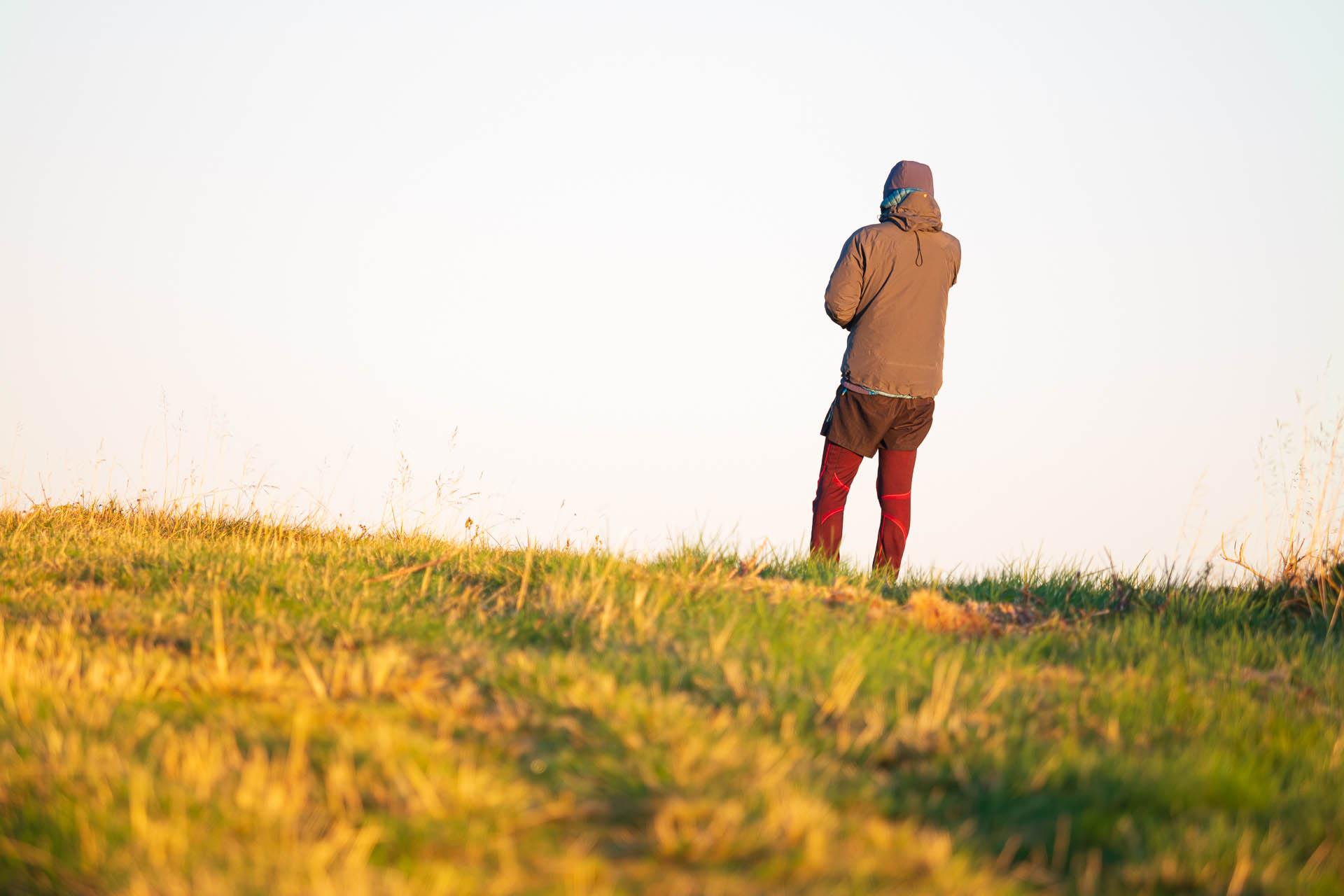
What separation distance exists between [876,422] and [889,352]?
0.47 metres

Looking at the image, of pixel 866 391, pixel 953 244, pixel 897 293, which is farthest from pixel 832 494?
pixel 953 244

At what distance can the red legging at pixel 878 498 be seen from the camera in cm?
631

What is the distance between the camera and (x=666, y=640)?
311cm

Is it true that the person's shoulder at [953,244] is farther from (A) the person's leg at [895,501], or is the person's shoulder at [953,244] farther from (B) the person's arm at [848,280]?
(A) the person's leg at [895,501]

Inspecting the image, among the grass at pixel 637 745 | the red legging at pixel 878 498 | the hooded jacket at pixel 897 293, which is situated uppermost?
the hooded jacket at pixel 897 293

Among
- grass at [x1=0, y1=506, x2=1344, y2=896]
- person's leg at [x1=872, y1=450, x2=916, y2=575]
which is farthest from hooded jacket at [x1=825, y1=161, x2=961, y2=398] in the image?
grass at [x1=0, y1=506, x2=1344, y2=896]

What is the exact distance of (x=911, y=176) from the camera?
→ 6434mm

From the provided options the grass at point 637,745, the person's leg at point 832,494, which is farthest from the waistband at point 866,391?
the grass at point 637,745

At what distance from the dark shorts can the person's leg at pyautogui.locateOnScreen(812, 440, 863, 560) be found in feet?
0.26

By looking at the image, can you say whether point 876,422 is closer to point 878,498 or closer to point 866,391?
point 866,391

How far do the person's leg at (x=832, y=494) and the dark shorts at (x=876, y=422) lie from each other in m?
0.08

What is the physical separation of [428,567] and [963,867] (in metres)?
2.84

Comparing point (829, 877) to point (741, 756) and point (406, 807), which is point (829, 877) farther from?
point (406, 807)

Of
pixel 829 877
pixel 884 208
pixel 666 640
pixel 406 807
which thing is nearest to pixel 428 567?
pixel 666 640
